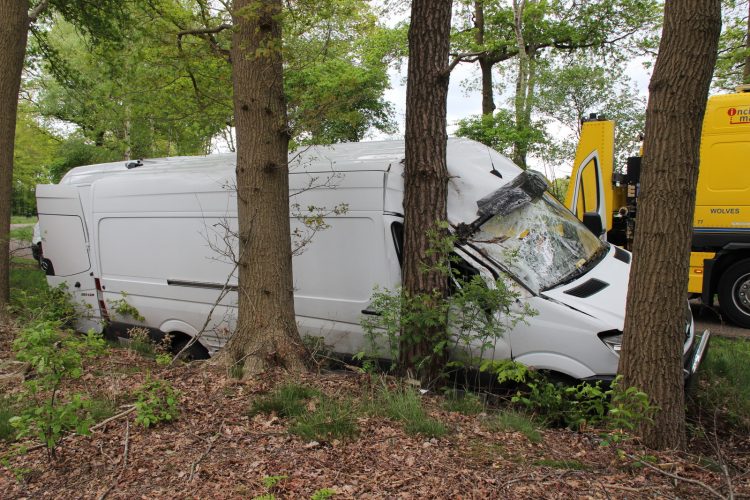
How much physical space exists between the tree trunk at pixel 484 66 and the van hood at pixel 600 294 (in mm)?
14495

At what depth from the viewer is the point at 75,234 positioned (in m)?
7.44

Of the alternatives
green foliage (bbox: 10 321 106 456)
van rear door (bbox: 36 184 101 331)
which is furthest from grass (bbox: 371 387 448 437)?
van rear door (bbox: 36 184 101 331)

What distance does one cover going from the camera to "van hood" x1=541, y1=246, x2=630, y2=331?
4320 mm

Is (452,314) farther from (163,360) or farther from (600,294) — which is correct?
(163,360)

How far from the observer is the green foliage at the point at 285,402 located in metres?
3.96

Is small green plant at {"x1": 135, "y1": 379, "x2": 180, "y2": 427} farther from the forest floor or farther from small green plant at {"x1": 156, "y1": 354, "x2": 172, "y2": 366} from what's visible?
small green plant at {"x1": 156, "y1": 354, "x2": 172, "y2": 366}

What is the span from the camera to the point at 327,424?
3.66 meters

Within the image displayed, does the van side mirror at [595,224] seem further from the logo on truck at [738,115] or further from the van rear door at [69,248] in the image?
the van rear door at [69,248]

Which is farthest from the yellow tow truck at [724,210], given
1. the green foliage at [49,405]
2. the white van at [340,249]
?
the green foliage at [49,405]

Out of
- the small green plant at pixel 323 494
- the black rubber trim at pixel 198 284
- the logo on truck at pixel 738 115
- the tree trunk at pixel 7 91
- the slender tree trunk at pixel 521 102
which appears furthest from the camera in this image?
the slender tree trunk at pixel 521 102

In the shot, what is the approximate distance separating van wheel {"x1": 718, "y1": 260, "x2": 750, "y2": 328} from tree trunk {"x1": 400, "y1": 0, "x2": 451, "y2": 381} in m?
5.46

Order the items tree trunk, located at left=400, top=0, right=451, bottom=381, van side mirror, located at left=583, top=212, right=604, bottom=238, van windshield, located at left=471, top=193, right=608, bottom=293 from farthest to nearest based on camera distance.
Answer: van side mirror, located at left=583, top=212, right=604, bottom=238
van windshield, located at left=471, top=193, right=608, bottom=293
tree trunk, located at left=400, top=0, right=451, bottom=381

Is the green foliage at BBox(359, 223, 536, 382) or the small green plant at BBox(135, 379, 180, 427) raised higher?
the green foliage at BBox(359, 223, 536, 382)

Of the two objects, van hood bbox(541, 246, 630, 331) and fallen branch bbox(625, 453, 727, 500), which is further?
van hood bbox(541, 246, 630, 331)
